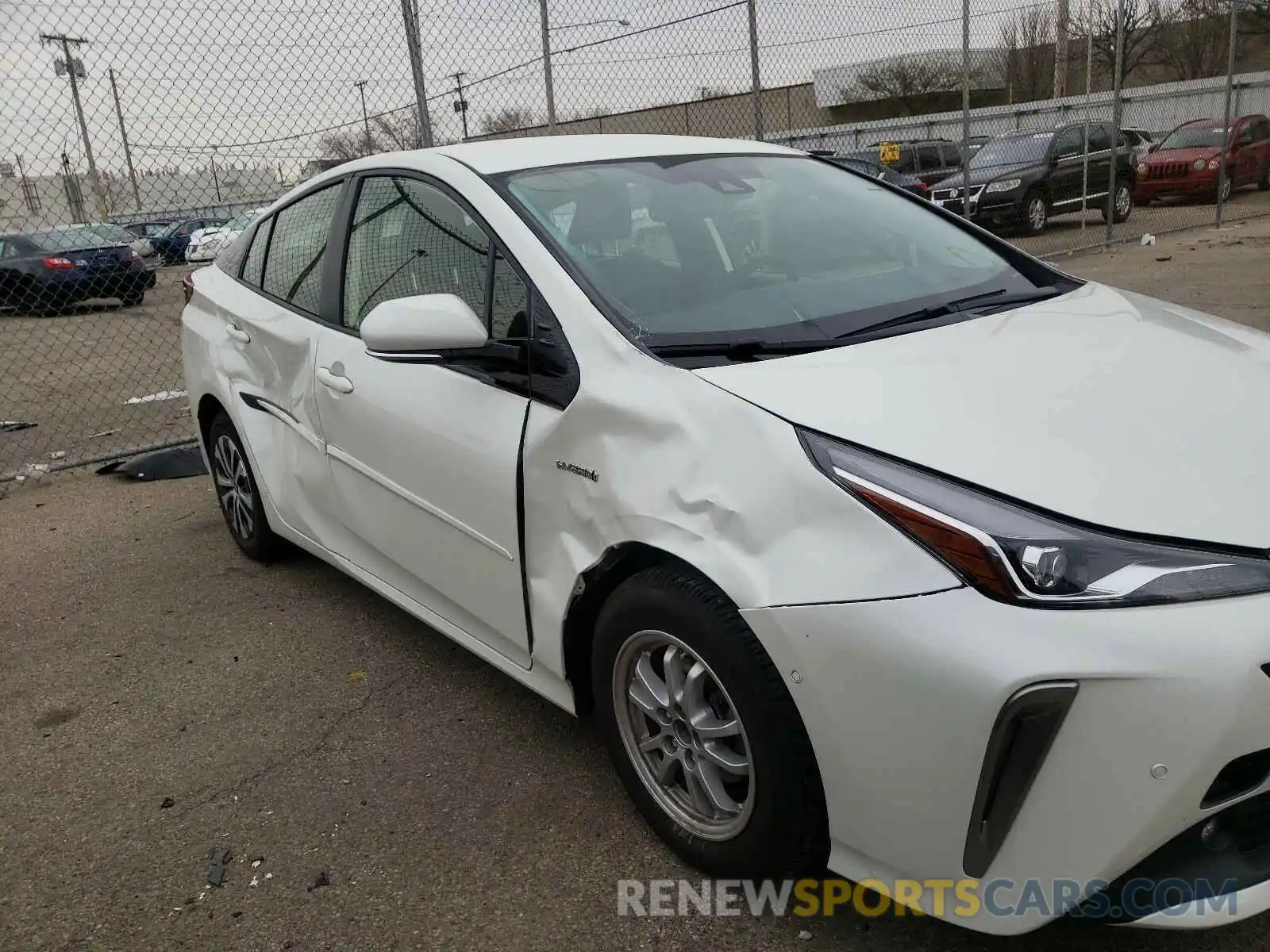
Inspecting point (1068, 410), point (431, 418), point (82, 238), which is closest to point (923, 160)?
point (82, 238)

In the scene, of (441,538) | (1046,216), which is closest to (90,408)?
(441,538)

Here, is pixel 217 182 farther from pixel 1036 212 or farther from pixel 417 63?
pixel 1036 212

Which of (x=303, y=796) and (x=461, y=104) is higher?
(x=461, y=104)

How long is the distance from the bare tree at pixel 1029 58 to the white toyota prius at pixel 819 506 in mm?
15903

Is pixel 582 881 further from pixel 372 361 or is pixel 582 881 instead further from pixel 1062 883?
pixel 372 361

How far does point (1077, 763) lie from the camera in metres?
1.58

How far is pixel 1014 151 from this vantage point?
615 inches

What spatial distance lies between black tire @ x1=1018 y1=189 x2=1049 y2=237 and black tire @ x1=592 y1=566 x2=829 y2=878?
1449 cm

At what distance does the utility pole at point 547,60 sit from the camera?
6922 mm

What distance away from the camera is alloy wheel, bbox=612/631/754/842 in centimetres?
207

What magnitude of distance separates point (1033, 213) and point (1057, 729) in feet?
49.2

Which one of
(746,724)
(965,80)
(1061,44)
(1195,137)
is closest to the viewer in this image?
(746,724)

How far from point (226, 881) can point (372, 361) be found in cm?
144

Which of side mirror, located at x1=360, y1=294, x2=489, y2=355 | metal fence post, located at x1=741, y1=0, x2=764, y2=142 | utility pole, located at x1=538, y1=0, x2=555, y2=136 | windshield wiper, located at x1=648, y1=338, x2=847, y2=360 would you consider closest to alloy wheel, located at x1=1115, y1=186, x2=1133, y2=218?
metal fence post, located at x1=741, y1=0, x2=764, y2=142
